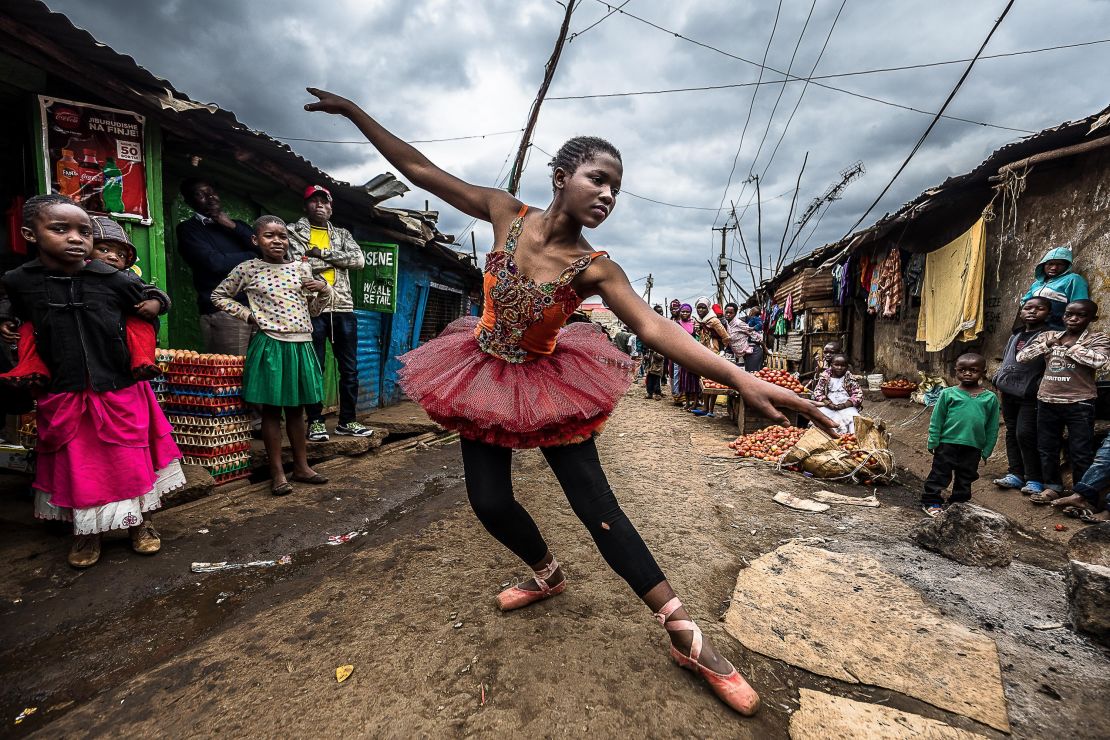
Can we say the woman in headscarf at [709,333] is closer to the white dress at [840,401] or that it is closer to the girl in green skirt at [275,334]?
the white dress at [840,401]

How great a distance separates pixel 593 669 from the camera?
1.77 meters

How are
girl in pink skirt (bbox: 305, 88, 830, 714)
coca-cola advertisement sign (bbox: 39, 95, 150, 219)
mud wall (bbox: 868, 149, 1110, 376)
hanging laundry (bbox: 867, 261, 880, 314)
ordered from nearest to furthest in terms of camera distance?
girl in pink skirt (bbox: 305, 88, 830, 714) → coca-cola advertisement sign (bbox: 39, 95, 150, 219) → mud wall (bbox: 868, 149, 1110, 376) → hanging laundry (bbox: 867, 261, 880, 314)

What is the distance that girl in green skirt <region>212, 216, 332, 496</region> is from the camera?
136 inches

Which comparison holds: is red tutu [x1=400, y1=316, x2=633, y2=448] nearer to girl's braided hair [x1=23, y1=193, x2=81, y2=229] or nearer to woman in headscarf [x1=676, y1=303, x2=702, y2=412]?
girl's braided hair [x1=23, y1=193, x2=81, y2=229]

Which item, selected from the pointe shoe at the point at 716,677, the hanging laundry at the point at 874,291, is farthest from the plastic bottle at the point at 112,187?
the hanging laundry at the point at 874,291

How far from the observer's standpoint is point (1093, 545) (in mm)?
2705

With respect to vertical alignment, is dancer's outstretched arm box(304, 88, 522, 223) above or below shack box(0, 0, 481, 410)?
below

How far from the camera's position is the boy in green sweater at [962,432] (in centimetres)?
385

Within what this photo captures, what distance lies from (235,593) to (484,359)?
169 centimetres

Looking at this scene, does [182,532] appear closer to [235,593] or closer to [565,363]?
[235,593]

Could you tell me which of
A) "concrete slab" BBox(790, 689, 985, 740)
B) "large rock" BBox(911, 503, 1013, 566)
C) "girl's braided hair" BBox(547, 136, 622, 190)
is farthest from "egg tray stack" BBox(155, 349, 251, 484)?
"large rock" BBox(911, 503, 1013, 566)

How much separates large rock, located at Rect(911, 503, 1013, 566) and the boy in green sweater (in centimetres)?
109

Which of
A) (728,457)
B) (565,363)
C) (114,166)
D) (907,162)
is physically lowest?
(728,457)

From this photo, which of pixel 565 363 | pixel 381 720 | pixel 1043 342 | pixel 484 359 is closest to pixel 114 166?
pixel 484 359
